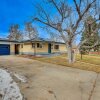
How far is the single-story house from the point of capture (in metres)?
30.2

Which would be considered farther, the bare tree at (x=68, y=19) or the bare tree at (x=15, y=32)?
the bare tree at (x=15, y=32)

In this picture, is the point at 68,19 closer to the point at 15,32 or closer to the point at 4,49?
the point at 4,49

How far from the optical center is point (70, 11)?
19.6 meters

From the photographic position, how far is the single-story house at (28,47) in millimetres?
30167

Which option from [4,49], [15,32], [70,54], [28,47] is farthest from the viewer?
[15,32]

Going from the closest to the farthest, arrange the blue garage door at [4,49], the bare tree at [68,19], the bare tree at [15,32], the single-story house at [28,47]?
1. the bare tree at [68,19]
2. the single-story house at [28,47]
3. the blue garage door at [4,49]
4. the bare tree at [15,32]

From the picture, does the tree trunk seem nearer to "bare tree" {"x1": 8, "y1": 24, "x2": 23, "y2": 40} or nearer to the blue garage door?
the blue garage door

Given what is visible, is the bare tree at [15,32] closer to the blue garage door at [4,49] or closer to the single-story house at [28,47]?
the single-story house at [28,47]

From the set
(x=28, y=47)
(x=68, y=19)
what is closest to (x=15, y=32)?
(x=28, y=47)

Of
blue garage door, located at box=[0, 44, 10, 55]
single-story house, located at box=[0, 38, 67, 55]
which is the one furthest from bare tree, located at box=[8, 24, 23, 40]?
blue garage door, located at box=[0, 44, 10, 55]

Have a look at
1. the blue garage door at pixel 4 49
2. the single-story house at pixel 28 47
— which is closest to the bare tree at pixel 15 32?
the single-story house at pixel 28 47

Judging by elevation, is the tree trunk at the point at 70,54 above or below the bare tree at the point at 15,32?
below

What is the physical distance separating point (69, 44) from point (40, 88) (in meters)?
11.4

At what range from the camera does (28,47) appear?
31.2 metres
